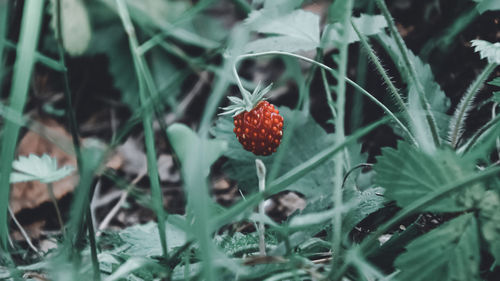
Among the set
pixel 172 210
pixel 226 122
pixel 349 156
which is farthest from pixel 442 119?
pixel 172 210

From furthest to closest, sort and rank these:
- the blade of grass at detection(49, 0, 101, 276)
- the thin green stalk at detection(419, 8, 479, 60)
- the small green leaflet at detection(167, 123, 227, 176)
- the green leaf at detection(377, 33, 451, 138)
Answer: the thin green stalk at detection(419, 8, 479, 60) → the green leaf at detection(377, 33, 451, 138) → the blade of grass at detection(49, 0, 101, 276) → the small green leaflet at detection(167, 123, 227, 176)

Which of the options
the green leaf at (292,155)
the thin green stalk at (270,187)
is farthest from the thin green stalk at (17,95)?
the green leaf at (292,155)

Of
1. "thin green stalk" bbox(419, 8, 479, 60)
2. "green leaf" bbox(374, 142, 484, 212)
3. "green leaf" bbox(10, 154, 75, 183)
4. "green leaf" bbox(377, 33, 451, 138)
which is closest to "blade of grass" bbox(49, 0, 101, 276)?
"green leaf" bbox(10, 154, 75, 183)

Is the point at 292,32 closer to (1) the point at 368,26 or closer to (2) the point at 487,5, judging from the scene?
(1) the point at 368,26

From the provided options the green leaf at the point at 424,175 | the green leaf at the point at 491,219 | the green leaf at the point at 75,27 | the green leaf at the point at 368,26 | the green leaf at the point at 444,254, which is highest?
the green leaf at the point at 75,27

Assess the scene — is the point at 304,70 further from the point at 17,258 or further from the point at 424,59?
the point at 17,258

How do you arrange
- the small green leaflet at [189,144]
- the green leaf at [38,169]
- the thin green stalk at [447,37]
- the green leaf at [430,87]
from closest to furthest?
the small green leaflet at [189,144]
the green leaf at [38,169]
the green leaf at [430,87]
the thin green stalk at [447,37]

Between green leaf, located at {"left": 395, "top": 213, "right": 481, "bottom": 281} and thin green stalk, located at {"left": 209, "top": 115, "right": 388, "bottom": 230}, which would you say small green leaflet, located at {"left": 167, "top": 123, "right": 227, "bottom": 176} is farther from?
green leaf, located at {"left": 395, "top": 213, "right": 481, "bottom": 281}

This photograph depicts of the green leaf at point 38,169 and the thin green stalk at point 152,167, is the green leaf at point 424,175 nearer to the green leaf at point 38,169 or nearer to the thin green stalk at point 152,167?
the thin green stalk at point 152,167

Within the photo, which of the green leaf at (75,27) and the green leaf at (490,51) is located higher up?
the green leaf at (75,27)
